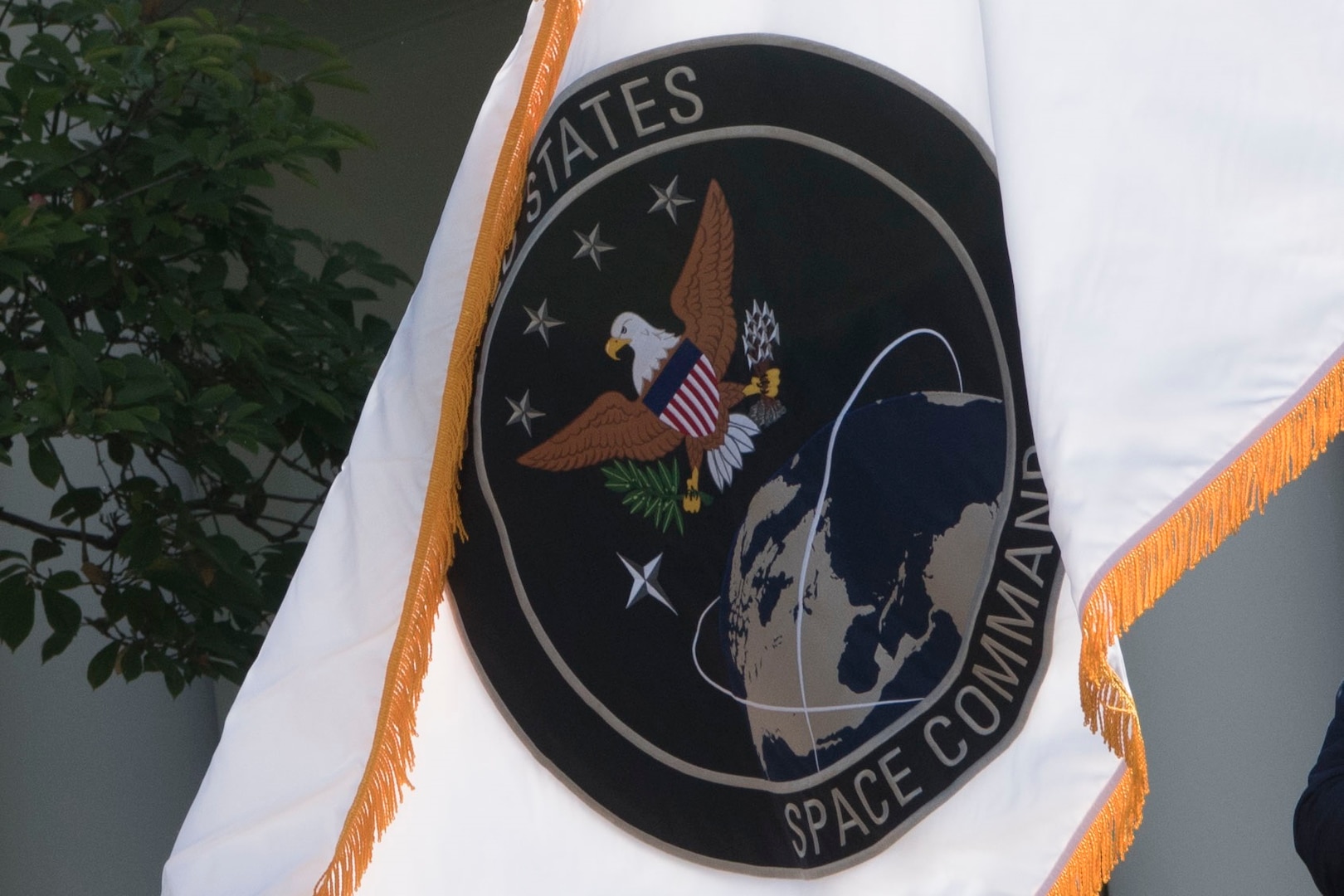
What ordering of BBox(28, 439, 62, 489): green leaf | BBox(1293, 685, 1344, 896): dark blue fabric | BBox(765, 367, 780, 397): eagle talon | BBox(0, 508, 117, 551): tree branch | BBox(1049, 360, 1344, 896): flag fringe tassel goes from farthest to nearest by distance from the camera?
1. BBox(0, 508, 117, 551): tree branch
2. BBox(28, 439, 62, 489): green leaf
3. BBox(765, 367, 780, 397): eagle talon
4. BBox(1293, 685, 1344, 896): dark blue fabric
5. BBox(1049, 360, 1344, 896): flag fringe tassel

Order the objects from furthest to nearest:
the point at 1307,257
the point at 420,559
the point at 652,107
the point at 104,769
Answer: the point at 104,769, the point at 420,559, the point at 652,107, the point at 1307,257

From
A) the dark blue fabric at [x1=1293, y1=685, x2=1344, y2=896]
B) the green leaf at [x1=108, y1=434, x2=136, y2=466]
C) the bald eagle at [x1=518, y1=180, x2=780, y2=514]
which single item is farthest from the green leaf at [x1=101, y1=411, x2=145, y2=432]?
the dark blue fabric at [x1=1293, y1=685, x2=1344, y2=896]

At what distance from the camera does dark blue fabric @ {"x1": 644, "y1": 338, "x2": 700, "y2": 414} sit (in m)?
1.33

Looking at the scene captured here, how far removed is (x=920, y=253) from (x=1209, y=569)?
4.31ft

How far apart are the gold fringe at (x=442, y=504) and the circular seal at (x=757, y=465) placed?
0.02 meters

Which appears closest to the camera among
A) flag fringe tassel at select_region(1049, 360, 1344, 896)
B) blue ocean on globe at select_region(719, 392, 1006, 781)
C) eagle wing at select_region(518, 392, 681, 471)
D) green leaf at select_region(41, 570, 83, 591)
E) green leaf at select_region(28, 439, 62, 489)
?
flag fringe tassel at select_region(1049, 360, 1344, 896)

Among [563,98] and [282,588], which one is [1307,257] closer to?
[563,98]

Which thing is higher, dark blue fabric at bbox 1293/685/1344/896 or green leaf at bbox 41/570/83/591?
green leaf at bbox 41/570/83/591

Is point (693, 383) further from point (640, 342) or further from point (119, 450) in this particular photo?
point (119, 450)

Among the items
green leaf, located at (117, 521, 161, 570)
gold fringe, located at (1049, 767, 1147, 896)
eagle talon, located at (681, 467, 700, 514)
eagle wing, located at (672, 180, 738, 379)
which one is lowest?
gold fringe, located at (1049, 767, 1147, 896)

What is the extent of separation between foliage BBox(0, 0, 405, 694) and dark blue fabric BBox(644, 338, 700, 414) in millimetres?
Answer: 806

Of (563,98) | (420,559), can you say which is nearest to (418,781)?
(420,559)

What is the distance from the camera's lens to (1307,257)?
845 mm

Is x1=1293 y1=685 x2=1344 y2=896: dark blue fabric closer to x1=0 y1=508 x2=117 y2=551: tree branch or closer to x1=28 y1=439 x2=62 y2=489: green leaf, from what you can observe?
x1=28 y1=439 x2=62 y2=489: green leaf
